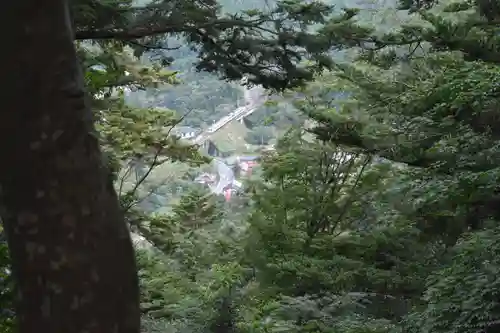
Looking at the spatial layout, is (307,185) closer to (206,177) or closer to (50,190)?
(50,190)

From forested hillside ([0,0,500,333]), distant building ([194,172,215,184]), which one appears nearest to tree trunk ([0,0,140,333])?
forested hillside ([0,0,500,333])

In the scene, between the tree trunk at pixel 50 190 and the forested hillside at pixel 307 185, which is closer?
the tree trunk at pixel 50 190

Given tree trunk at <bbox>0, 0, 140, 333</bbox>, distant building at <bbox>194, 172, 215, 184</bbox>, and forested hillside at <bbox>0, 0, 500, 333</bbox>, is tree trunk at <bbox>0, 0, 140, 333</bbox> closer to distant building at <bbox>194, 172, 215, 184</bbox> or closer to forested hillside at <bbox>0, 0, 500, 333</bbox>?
forested hillside at <bbox>0, 0, 500, 333</bbox>

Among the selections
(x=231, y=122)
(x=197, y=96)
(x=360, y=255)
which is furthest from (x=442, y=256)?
(x=197, y=96)

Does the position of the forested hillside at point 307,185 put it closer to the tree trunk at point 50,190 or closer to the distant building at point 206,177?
the tree trunk at point 50,190

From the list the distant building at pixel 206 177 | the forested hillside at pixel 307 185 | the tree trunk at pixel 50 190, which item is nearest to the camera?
the tree trunk at pixel 50 190

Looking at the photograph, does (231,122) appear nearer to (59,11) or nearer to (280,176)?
(280,176)

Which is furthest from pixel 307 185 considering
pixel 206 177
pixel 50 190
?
pixel 206 177

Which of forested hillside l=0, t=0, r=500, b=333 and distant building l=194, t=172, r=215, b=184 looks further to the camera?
distant building l=194, t=172, r=215, b=184

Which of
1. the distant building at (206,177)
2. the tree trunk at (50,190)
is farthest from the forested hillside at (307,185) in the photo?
the distant building at (206,177)
